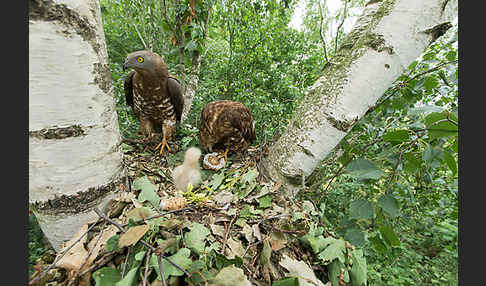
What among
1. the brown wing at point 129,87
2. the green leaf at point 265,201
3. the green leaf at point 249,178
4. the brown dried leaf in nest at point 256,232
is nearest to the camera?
the brown dried leaf in nest at point 256,232

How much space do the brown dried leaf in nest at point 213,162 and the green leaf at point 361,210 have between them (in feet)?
2.47

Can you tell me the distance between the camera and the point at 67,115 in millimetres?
510

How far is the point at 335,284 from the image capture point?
588 millimetres

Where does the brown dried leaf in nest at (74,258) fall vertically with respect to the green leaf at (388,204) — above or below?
below

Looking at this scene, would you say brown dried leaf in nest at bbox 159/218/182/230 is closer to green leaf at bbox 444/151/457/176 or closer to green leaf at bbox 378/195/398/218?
green leaf at bbox 378/195/398/218

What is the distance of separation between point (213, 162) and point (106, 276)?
83 centimetres

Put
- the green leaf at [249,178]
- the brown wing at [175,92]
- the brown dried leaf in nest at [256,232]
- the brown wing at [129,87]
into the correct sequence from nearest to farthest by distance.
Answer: the brown dried leaf in nest at [256,232], the green leaf at [249,178], the brown wing at [175,92], the brown wing at [129,87]

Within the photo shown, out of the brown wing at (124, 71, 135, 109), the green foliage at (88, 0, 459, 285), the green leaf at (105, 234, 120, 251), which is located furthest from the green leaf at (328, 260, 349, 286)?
the brown wing at (124, 71, 135, 109)

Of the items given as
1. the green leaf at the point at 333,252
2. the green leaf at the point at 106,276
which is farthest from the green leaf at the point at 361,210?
the green leaf at the point at 106,276

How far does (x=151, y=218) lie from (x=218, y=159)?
29.9 inches

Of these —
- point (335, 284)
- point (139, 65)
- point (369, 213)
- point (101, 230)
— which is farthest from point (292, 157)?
point (139, 65)

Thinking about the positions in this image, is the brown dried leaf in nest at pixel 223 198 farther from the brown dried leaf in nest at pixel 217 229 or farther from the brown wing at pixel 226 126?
the brown wing at pixel 226 126

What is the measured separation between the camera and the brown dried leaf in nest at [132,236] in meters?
0.43

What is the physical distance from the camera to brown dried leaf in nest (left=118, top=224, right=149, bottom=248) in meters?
0.43
